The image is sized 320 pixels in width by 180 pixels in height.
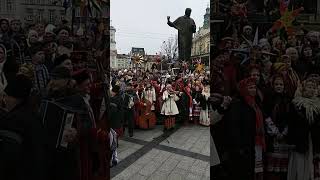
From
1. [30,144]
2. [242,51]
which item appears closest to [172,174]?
[242,51]

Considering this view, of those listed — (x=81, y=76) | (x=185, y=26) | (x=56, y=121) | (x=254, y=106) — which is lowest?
(x=56, y=121)

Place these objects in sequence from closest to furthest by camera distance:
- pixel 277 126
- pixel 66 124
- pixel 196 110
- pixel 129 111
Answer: pixel 66 124, pixel 277 126, pixel 129 111, pixel 196 110

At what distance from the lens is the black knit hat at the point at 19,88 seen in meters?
3.95

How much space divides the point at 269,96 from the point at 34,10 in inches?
109

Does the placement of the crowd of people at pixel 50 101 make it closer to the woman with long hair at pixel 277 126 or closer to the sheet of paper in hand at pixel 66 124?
the sheet of paper in hand at pixel 66 124

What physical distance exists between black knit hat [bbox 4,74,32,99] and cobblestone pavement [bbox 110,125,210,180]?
13.0ft

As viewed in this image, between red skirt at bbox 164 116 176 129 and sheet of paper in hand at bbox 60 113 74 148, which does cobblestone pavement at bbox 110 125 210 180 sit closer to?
red skirt at bbox 164 116 176 129

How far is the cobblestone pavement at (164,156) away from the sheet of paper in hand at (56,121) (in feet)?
11.5

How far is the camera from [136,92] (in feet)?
48.4

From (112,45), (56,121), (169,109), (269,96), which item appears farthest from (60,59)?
(112,45)

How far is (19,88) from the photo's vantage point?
3984 millimetres

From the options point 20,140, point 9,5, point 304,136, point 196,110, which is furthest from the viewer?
point 196,110

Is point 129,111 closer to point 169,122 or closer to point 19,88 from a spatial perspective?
point 169,122

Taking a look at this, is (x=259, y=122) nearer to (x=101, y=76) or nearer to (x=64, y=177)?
(x=101, y=76)
